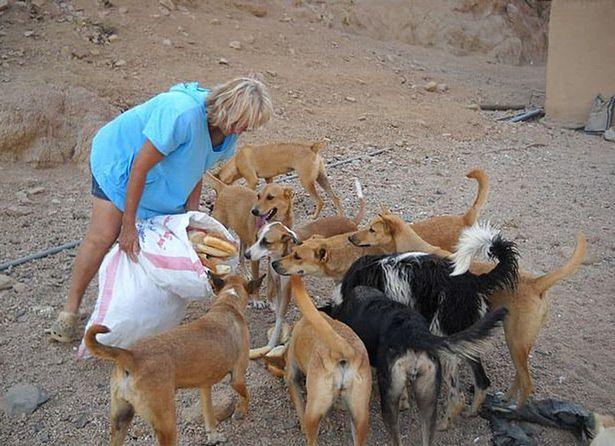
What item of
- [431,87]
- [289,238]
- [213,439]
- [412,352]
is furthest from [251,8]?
[412,352]

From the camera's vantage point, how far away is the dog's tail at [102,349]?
289 centimetres

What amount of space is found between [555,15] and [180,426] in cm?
944

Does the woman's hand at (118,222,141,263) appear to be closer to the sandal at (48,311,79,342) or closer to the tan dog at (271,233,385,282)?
the sandal at (48,311,79,342)

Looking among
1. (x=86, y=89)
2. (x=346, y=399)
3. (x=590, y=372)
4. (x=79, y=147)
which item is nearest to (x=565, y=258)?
(x=590, y=372)

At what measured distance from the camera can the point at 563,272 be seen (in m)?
3.72

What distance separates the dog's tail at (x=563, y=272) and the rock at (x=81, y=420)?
2534 mm

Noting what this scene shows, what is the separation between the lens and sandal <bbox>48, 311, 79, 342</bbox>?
14.1 feet

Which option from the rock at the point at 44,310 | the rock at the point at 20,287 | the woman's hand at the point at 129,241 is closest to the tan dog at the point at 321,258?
the woman's hand at the point at 129,241

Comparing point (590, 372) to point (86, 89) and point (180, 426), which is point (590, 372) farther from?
point (86, 89)

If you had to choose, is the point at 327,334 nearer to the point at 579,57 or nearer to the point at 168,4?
the point at 579,57

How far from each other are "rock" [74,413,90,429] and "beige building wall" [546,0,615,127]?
30.4ft

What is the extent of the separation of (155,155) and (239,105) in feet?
1.72

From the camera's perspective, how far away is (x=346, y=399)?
3244mm

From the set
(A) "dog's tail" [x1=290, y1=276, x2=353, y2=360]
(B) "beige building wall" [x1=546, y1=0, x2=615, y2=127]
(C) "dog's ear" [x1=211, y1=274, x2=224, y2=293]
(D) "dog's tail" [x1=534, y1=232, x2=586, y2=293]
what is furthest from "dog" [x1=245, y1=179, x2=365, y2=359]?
(B) "beige building wall" [x1=546, y1=0, x2=615, y2=127]
